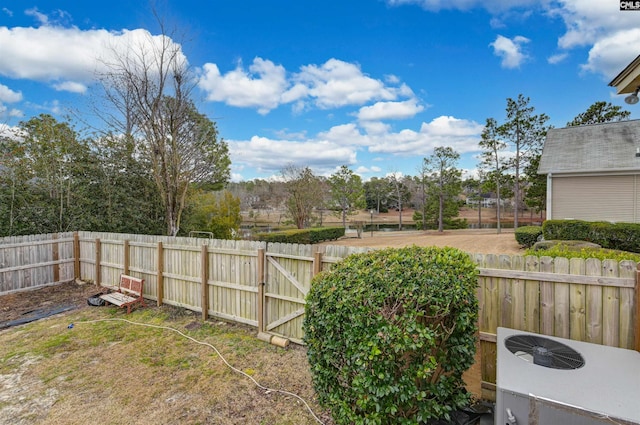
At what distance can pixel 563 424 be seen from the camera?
1510mm

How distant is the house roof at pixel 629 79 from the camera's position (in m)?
3.50

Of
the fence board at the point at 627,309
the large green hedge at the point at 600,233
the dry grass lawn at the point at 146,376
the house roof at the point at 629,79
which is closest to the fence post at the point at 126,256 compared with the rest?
the dry grass lawn at the point at 146,376

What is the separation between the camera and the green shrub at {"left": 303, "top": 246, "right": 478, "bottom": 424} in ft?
6.64

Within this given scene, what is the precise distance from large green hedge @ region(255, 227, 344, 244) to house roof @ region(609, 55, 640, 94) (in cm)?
1149

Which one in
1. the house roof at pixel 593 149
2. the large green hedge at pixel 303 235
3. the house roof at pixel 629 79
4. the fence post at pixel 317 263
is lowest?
the large green hedge at pixel 303 235

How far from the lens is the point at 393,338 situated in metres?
1.97

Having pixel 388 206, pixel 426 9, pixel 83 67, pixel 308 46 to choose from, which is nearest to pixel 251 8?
pixel 308 46

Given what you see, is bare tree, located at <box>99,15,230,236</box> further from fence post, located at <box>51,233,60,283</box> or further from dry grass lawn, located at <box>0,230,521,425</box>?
dry grass lawn, located at <box>0,230,521,425</box>

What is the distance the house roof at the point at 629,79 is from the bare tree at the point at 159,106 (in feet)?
32.9

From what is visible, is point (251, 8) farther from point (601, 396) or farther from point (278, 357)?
point (601, 396)

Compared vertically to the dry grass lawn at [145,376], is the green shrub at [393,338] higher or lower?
higher

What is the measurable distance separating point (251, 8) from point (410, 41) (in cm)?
477

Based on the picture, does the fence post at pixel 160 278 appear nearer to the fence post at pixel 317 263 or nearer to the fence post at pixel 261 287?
the fence post at pixel 261 287

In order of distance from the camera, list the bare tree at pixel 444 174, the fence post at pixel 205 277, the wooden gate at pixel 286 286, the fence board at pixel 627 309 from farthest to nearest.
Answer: the bare tree at pixel 444 174, the fence post at pixel 205 277, the wooden gate at pixel 286 286, the fence board at pixel 627 309
